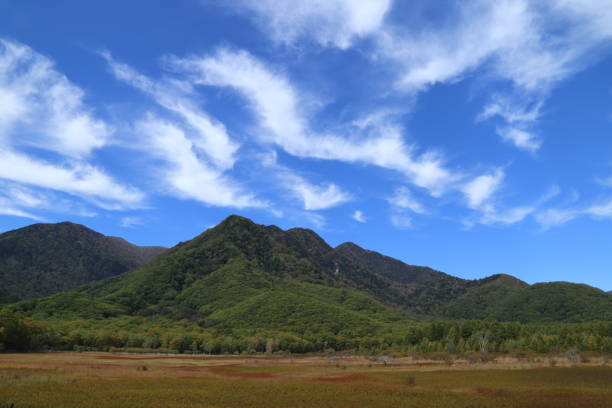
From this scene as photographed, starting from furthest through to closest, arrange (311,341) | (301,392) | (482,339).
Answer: (311,341)
(482,339)
(301,392)

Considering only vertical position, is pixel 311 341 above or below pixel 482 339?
below

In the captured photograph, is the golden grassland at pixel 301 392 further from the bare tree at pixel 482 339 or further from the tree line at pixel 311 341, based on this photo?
the bare tree at pixel 482 339

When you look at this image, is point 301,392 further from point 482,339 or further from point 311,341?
point 311,341

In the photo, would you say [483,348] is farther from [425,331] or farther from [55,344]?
[55,344]

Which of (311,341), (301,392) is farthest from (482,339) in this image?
(301,392)

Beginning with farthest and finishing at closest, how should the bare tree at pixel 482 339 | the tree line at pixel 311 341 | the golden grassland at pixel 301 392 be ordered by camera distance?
the bare tree at pixel 482 339 → the tree line at pixel 311 341 → the golden grassland at pixel 301 392

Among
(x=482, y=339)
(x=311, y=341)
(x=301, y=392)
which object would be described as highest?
(x=482, y=339)

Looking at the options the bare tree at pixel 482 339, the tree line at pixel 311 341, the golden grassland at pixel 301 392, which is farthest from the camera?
the bare tree at pixel 482 339

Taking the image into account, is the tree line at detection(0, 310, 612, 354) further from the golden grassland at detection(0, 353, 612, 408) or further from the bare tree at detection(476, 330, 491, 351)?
the golden grassland at detection(0, 353, 612, 408)

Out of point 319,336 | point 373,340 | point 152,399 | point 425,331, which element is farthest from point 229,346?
point 152,399

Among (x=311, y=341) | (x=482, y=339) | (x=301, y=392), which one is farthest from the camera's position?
(x=311, y=341)

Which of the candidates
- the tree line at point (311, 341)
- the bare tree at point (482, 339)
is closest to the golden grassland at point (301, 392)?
the tree line at point (311, 341)

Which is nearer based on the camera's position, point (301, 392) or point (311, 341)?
point (301, 392)

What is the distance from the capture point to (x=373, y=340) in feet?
613
